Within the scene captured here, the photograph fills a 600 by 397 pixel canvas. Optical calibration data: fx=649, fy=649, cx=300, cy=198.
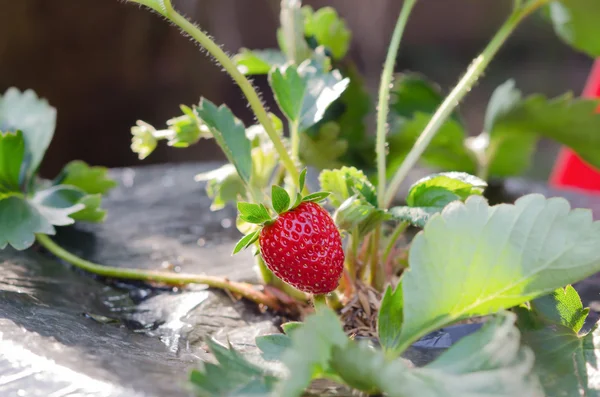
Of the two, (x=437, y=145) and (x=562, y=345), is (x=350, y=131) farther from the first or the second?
(x=562, y=345)

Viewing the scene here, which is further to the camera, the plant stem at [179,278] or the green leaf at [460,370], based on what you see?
the plant stem at [179,278]

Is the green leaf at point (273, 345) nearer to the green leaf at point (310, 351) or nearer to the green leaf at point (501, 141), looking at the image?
the green leaf at point (310, 351)

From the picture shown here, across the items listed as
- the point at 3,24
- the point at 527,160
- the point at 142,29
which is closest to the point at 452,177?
the point at 527,160

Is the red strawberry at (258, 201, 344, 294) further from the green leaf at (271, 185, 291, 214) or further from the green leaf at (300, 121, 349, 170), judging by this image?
the green leaf at (300, 121, 349, 170)

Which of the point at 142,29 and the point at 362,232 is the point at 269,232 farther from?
the point at 142,29

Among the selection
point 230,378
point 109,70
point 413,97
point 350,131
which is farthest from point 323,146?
point 109,70

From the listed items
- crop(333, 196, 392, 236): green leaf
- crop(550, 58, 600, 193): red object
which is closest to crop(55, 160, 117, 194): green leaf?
crop(333, 196, 392, 236): green leaf

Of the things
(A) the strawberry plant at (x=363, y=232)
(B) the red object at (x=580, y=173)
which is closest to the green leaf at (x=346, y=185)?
(A) the strawberry plant at (x=363, y=232)
